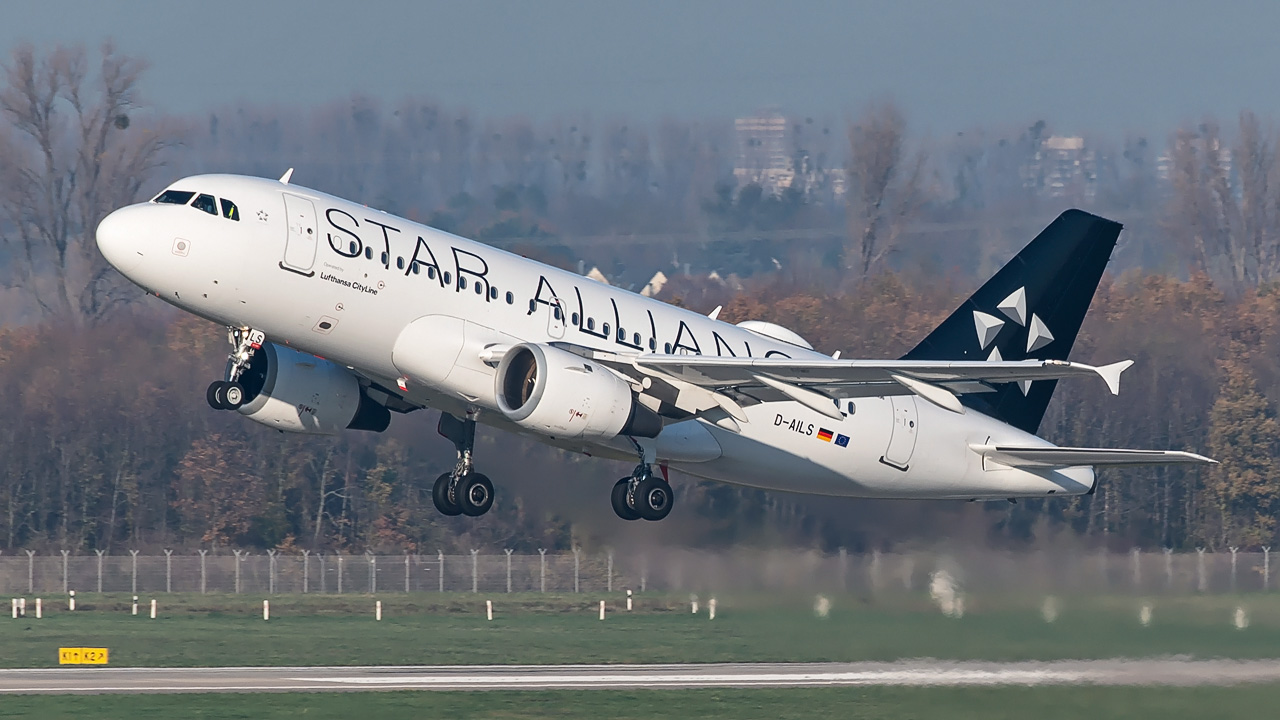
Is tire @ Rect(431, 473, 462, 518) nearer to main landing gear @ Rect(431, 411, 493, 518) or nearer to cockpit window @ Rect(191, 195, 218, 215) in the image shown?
main landing gear @ Rect(431, 411, 493, 518)

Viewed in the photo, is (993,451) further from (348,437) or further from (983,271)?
(983,271)

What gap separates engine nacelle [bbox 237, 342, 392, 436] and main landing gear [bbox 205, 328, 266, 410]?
5.76 feet

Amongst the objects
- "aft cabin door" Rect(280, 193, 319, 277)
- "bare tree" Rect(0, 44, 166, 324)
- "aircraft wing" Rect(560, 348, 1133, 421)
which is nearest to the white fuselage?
"aft cabin door" Rect(280, 193, 319, 277)

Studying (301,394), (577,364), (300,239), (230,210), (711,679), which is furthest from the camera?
(711,679)

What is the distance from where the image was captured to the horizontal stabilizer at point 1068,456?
34.3m

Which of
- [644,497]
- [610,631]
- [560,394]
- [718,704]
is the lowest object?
[610,631]

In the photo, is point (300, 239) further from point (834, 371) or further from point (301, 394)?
point (834, 371)

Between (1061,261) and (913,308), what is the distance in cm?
4136

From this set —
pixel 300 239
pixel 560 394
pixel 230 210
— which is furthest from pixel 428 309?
pixel 230 210

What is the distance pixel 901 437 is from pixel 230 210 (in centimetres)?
1451

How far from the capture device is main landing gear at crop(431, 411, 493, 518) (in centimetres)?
3522

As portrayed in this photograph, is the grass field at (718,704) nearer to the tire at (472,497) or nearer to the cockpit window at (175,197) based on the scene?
the tire at (472,497)

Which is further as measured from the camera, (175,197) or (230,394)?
(230,394)

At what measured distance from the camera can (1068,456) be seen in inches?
1443
